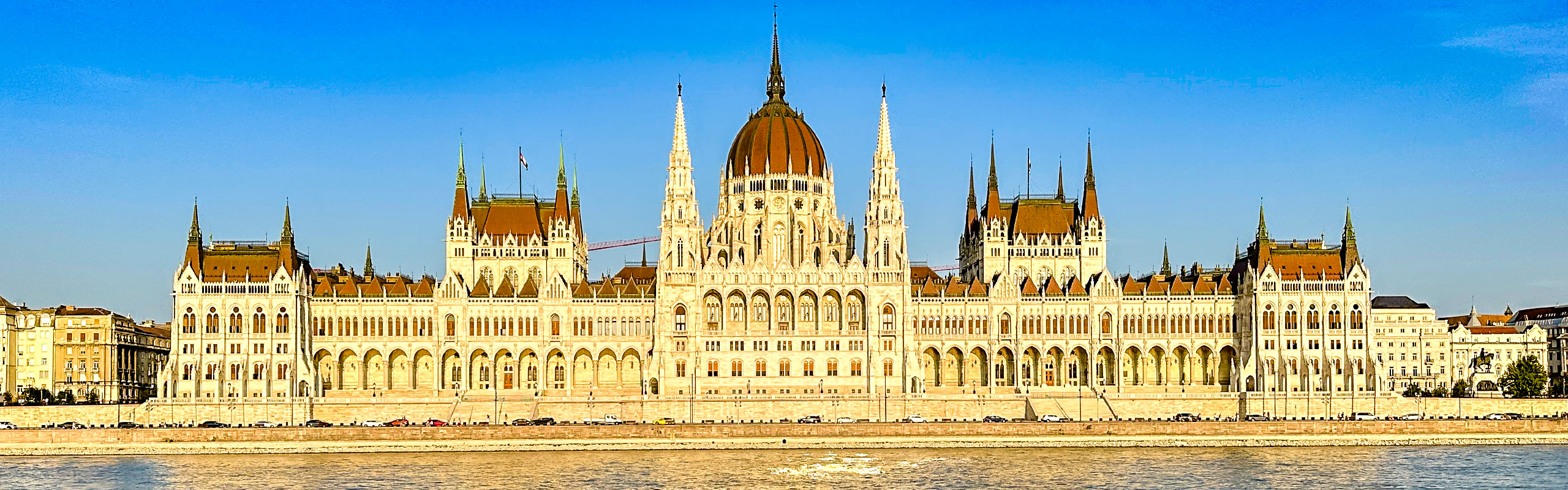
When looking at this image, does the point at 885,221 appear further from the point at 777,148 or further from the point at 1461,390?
the point at 1461,390

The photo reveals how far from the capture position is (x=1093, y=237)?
Answer: 161 meters

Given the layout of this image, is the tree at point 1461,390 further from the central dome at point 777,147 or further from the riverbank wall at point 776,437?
the central dome at point 777,147

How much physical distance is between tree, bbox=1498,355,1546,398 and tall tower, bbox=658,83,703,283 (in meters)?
65.6

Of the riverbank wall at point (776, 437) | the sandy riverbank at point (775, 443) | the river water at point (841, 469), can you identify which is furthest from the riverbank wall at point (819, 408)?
the river water at point (841, 469)

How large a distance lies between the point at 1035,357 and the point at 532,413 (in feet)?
136

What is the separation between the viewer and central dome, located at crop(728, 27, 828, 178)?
15900 centimetres

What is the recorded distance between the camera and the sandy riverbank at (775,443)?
120562mm

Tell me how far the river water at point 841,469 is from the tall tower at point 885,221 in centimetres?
3204

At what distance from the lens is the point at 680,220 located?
154 meters

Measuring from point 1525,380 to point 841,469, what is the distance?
69.9m

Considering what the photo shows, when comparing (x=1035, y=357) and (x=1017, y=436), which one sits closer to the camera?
(x=1017, y=436)

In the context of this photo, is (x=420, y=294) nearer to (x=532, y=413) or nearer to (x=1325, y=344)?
(x=532, y=413)

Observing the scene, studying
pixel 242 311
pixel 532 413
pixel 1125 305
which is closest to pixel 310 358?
pixel 242 311

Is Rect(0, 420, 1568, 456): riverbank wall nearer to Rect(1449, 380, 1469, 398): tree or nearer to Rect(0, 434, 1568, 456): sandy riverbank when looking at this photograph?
Rect(0, 434, 1568, 456): sandy riverbank
